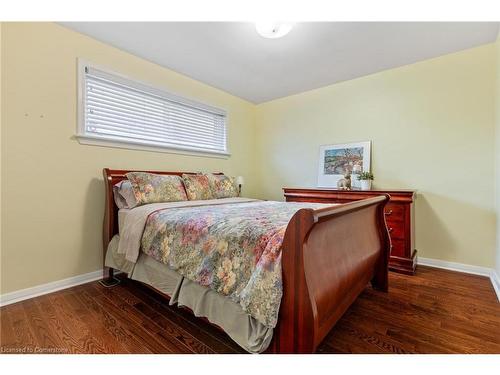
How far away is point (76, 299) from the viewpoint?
78.8 inches

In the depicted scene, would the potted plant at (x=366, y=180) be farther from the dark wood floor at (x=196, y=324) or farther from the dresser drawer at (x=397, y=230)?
the dark wood floor at (x=196, y=324)

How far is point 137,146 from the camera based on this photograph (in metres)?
2.76

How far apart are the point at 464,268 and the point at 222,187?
9.33ft

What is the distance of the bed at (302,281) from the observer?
1.09m

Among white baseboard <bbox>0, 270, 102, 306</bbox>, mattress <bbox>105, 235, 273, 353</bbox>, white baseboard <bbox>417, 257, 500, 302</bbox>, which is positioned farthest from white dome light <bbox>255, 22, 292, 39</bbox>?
white baseboard <bbox>417, 257, 500, 302</bbox>

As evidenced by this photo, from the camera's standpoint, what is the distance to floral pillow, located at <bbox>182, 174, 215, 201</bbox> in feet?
9.07

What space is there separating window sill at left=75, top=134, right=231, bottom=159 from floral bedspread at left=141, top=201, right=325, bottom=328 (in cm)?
114

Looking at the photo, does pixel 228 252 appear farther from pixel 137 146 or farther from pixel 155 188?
pixel 137 146

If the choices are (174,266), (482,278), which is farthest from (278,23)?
(482,278)

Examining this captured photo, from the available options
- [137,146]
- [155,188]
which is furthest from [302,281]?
[137,146]

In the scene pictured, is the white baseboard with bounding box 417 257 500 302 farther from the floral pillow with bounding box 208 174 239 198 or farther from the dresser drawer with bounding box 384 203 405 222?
the floral pillow with bounding box 208 174 239 198

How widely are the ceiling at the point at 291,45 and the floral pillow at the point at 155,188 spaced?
1372 millimetres

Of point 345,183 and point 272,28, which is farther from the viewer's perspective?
point 345,183

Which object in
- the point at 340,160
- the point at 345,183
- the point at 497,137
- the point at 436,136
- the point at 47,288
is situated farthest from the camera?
the point at 340,160
